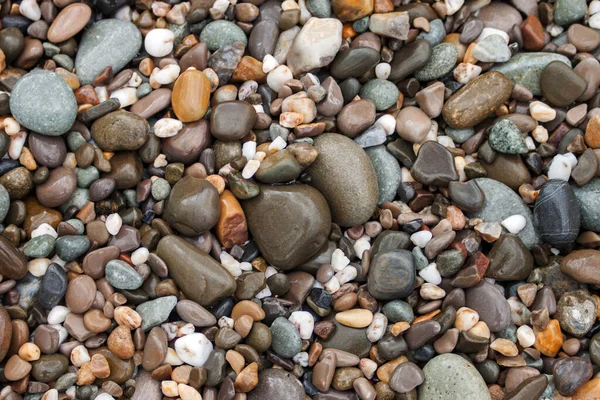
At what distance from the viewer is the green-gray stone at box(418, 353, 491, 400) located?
2027mm

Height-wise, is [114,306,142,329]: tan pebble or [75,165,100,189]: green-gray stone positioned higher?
[75,165,100,189]: green-gray stone

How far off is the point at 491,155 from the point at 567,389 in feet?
2.78

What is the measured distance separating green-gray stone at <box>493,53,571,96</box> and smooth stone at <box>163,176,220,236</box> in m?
1.22

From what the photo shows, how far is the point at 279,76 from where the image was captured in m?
2.32

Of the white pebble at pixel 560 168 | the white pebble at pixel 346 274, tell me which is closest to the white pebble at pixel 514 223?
the white pebble at pixel 560 168

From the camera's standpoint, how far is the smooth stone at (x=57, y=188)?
215 cm

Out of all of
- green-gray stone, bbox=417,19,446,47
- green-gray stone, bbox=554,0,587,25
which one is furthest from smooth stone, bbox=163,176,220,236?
green-gray stone, bbox=554,0,587,25

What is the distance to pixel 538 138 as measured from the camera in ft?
7.73

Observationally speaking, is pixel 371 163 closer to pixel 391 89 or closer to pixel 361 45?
pixel 391 89

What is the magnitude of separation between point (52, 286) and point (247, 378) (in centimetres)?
70

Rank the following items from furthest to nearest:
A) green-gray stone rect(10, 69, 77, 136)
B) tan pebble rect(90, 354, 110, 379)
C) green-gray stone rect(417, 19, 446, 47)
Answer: green-gray stone rect(417, 19, 446, 47)
green-gray stone rect(10, 69, 77, 136)
tan pebble rect(90, 354, 110, 379)

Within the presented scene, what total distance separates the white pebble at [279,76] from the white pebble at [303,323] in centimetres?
83

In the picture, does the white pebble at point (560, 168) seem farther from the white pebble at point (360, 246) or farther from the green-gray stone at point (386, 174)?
the white pebble at point (360, 246)

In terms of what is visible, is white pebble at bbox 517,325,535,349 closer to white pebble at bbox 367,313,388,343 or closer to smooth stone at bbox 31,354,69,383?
white pebble at bbox 367,313,388,343
